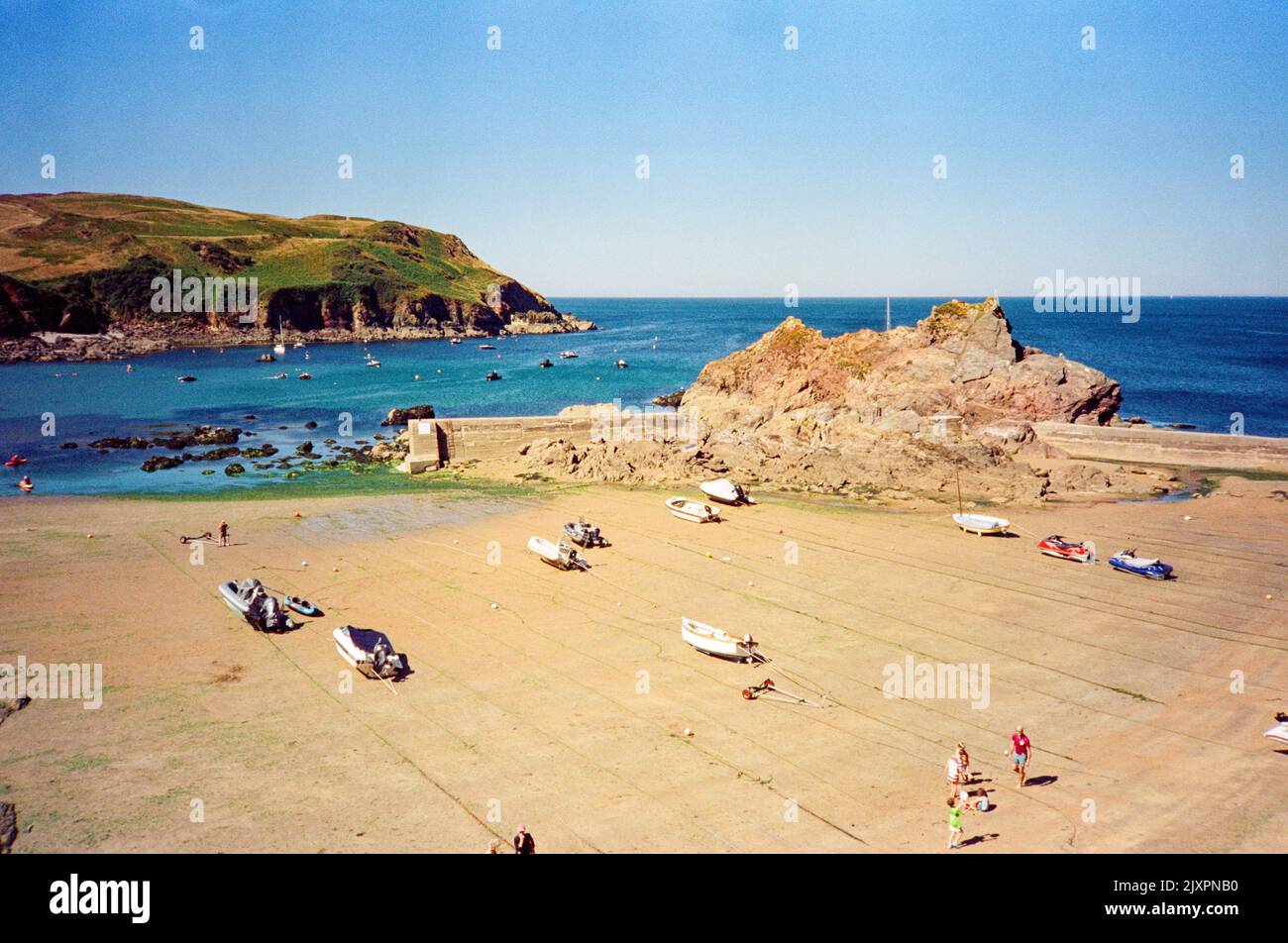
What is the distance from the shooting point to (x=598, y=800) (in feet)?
50.7

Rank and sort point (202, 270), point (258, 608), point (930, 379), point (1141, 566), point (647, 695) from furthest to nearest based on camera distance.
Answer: point (202, 270), point (930, 379), point (1141, 566), point (258, 608), point (647, 695)

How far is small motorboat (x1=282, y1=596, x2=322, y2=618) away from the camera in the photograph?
81.1ft

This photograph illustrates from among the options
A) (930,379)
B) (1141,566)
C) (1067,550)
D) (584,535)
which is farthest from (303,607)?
(930,379)

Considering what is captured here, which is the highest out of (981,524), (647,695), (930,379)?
(930,379)

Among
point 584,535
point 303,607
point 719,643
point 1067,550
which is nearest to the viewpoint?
point 719,643

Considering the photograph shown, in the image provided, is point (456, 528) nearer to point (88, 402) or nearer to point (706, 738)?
point (706, 738)

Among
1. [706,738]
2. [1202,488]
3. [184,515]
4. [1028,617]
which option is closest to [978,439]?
[1202,488]

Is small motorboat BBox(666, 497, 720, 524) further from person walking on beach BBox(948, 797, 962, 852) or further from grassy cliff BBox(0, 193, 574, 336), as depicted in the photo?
grassy cliff BBox(0, 193, 574, 336)

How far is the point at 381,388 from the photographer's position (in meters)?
91.4

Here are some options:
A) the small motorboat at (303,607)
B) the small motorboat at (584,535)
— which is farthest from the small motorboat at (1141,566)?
the small motorboat at (303,607)

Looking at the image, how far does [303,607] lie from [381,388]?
70904 mm

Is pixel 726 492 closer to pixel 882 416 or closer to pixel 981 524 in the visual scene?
pixel 981 524

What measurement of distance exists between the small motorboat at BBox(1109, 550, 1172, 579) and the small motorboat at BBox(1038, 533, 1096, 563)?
2.77 feet
